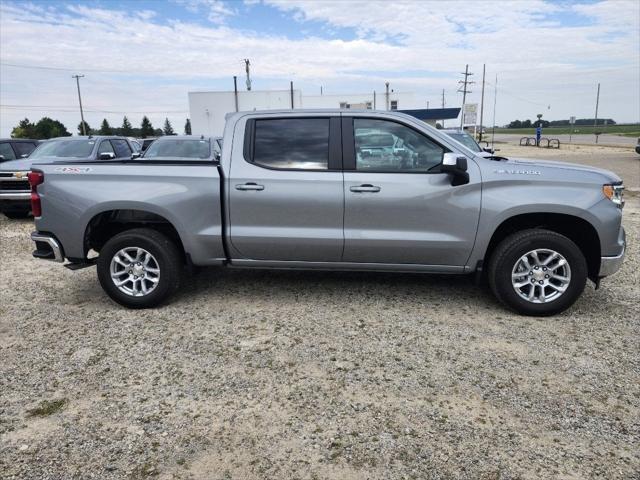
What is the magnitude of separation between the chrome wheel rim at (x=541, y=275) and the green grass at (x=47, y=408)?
145 inches

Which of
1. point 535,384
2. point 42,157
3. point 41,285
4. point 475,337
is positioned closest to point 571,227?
point 475,337

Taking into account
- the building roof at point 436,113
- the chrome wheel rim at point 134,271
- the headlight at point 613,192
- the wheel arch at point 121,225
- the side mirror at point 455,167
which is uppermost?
the building roof at point 436,113

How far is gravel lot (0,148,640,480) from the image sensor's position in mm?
2594

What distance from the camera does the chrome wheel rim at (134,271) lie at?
15.4ft

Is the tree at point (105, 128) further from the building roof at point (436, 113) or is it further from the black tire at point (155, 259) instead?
the black tire at point (155, 259)

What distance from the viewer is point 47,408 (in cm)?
310

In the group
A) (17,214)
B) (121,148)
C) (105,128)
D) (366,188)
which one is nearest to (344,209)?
(366,188)

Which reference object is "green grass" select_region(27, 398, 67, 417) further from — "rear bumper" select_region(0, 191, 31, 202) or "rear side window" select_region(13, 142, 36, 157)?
"rear side window" select_region(13, 142, 36, 157)

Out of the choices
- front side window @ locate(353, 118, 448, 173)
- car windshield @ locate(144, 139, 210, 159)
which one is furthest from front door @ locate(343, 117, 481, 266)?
car windshield @ locate(144, 139, 210, 159)

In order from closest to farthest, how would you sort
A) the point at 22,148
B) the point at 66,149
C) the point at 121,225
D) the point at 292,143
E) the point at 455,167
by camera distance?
the point at 455,167 < the point at 292,143 < the point at 121,225 < the point at 66,149 < the point at 22,148

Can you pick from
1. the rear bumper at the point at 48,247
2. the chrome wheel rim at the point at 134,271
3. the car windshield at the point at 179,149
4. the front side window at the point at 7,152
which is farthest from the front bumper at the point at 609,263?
the front side window at the point at 7,152

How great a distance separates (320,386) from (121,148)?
33.8 ft

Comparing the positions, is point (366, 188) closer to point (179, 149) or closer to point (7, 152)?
point (179, 149)

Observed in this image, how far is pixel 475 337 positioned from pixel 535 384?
0.78 m
